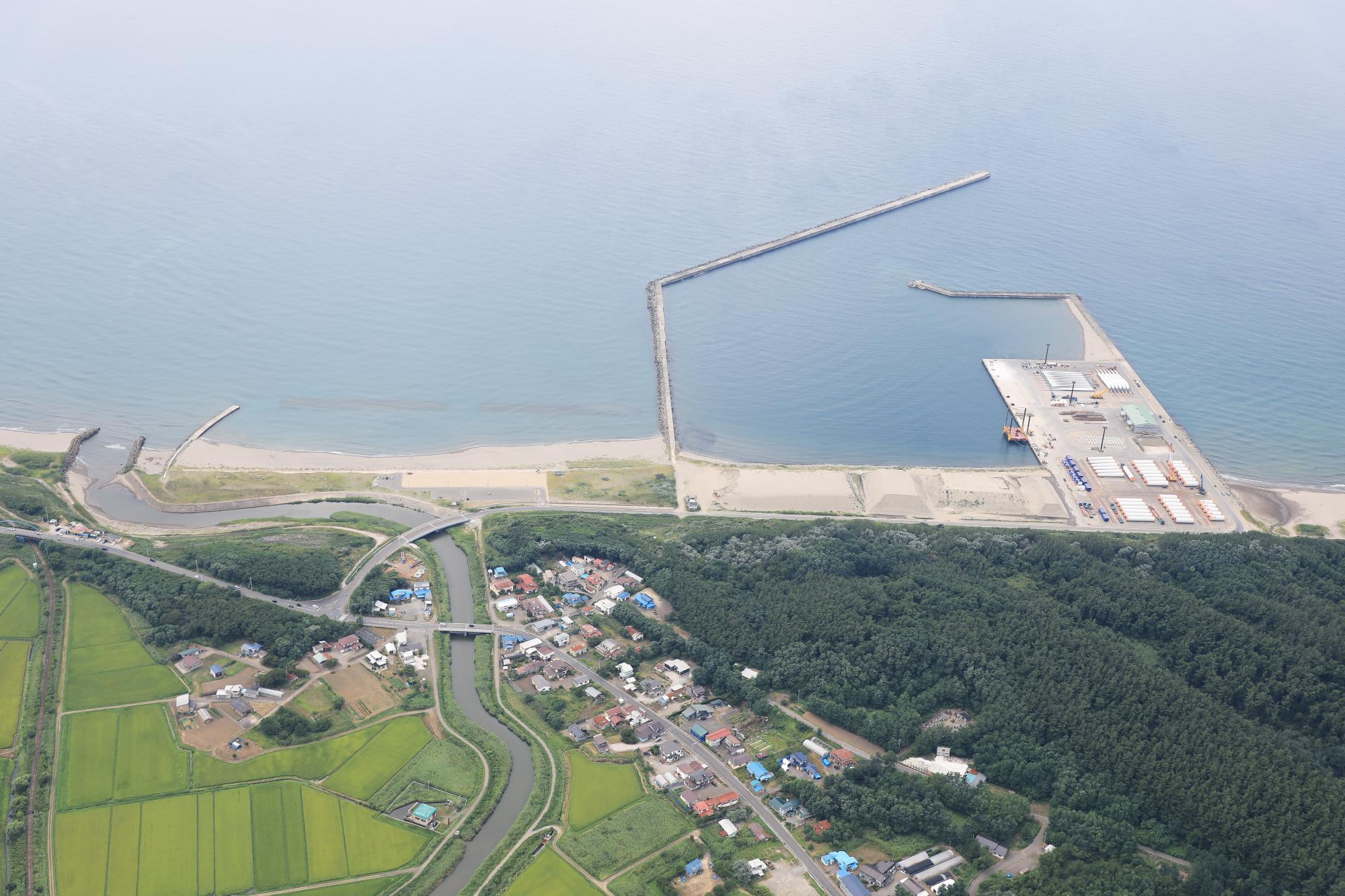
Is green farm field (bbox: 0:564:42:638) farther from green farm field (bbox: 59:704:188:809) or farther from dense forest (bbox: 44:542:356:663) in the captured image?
green farm field (bbox: 59:704:188:809)

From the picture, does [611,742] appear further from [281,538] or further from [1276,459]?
[1276,459]

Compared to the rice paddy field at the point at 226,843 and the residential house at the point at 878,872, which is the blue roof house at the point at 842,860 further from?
the rice paddy field at the point at 226,843

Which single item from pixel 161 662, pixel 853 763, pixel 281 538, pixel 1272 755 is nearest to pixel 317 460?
pixel 281 538

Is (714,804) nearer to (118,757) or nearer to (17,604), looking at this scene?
(118,757)

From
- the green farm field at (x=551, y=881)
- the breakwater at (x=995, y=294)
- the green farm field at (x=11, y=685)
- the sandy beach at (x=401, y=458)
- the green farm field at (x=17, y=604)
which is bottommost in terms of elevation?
the green farm field at (x=551, y=881)

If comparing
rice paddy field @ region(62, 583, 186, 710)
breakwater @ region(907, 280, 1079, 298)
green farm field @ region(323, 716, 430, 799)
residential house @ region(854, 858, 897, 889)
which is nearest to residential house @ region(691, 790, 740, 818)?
residential house @ region(854, 858, 897, 889)

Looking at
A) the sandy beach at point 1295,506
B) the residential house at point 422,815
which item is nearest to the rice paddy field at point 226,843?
the residential house at point 422,815
